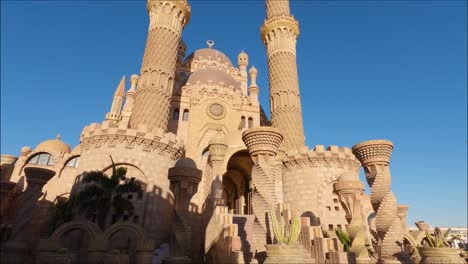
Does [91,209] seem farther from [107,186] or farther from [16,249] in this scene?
[16,249]

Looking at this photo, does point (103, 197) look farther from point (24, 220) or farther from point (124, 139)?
point (124, 139)

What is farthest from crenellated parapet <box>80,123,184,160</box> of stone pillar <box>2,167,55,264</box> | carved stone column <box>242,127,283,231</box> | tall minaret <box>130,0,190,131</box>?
carved stone column <box>242,127,283,231</box>

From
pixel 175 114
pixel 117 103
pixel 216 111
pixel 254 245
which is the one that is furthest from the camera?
pixel 117 103

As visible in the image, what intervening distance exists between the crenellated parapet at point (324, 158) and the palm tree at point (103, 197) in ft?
38.1

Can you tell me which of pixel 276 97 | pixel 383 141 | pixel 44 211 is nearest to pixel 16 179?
pixel 44 211

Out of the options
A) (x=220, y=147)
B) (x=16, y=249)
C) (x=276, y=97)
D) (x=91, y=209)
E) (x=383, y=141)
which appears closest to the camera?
(x=16, y=249)

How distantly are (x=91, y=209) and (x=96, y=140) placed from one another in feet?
17.2

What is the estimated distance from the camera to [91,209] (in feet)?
49.4

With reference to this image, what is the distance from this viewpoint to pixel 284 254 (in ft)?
25.3

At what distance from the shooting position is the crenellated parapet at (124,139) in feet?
60.5

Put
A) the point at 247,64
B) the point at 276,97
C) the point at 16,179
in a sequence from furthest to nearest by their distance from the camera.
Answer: the point at 247,64
the point at 276,97
the point at 16,179

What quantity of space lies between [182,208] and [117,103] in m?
35.4

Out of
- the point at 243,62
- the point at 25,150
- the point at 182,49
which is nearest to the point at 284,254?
the point at 25,150

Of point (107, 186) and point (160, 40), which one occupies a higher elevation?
point (160, 40)
